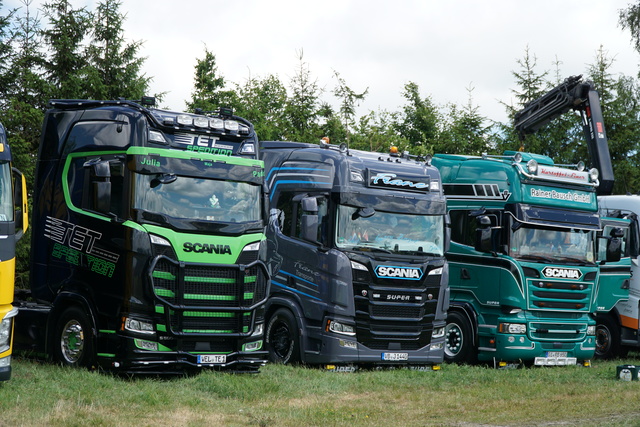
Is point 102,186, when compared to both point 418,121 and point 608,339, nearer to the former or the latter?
point 608,339

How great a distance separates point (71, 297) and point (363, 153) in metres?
5.90

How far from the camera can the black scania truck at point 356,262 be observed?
15.3 metres

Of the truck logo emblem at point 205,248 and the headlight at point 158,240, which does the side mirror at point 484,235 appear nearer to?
the truck logo emblem at point 205,248

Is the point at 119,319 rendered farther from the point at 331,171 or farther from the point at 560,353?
the point at 560,353

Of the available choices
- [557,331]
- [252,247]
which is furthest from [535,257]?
[252,247]

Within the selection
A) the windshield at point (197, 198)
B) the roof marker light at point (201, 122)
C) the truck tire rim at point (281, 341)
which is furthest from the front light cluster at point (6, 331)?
the truck tire rim at point (281, 341)

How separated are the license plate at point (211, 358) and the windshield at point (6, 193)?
347 centimetres

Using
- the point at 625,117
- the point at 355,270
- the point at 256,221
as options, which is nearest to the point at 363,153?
the point at 355,270

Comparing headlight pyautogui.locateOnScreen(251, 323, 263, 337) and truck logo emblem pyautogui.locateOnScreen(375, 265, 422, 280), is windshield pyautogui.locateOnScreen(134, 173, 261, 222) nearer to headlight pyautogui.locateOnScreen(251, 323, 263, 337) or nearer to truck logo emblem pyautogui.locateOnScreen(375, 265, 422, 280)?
headlight pyautogui.locateOnScreen(251, 323, 263, 337)

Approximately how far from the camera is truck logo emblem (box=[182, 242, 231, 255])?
42.8ft

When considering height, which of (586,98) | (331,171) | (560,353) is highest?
(586,98)

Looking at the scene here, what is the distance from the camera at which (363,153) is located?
16.6m

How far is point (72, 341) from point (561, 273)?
951 centimetres

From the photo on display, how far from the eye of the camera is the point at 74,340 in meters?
13.5
